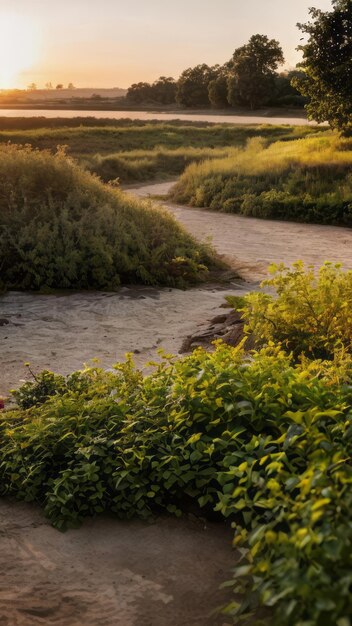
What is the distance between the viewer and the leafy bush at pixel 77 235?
A: 1140 cm

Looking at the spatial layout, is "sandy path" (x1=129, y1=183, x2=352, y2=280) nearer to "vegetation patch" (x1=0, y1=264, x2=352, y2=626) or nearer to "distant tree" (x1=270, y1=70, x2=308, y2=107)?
"vegetation patch" (x1=0, y1=264, x2=352, y2=626)

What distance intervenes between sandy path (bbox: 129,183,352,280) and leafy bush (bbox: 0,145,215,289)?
4.34 feet

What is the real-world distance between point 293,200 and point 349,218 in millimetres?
1884

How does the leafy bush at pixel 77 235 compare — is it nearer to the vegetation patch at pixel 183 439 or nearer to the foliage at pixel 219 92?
the vegetation patch at pixel 183 439

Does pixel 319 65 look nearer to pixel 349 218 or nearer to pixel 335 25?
pixel 335 25

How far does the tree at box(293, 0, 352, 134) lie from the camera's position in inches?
1054

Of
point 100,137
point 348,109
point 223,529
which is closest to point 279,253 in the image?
point 223,529

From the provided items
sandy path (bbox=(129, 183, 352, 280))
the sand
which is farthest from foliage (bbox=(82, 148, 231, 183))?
the sand

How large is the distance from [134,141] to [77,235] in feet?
123

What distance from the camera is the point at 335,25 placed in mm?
28016

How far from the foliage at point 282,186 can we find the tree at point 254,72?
5663 cm

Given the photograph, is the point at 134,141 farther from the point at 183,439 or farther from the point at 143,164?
the point at 183,439

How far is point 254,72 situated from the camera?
264 ft

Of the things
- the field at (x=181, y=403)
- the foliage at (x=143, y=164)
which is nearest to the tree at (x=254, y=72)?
the foliage at (x=143, y=164)
